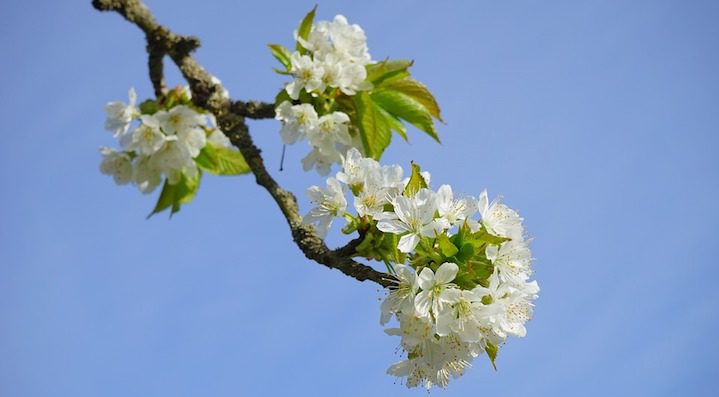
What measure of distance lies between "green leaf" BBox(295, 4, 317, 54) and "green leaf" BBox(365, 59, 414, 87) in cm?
30

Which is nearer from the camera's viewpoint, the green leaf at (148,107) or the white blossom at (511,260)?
the white blossom at (511,260)

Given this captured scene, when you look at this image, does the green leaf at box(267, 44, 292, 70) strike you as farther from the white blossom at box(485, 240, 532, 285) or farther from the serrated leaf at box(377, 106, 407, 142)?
the white blossom at box(485, 240, 532, 285)

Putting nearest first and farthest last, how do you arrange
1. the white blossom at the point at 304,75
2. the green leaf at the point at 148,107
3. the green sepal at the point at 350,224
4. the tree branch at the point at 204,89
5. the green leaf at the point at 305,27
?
the green sepal at the point at 350,224 → the tree branch at the point at 204,89 → the white blossom at the point at 304,75 → the green leaf at the point at 305,27 → the green leaf at the point at 148,107

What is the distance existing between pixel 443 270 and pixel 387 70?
1.10m

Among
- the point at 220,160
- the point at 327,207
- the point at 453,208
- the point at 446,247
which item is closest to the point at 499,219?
the point at 453,208

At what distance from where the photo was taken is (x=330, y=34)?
3010 millimetres

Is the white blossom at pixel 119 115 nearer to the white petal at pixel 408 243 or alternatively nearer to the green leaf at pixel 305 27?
the green leaf at pixel 305 27

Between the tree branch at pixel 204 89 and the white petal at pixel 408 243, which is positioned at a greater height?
the tree branch at pixel 204 89

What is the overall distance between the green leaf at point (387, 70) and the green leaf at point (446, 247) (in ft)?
Answer: 3.11

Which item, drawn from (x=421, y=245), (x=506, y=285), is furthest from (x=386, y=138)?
(x=506, y=285)

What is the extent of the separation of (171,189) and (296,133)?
0.75 m

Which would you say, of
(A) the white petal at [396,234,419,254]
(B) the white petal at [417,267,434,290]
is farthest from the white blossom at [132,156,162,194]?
(B) the white petal at [417,267,434,290]

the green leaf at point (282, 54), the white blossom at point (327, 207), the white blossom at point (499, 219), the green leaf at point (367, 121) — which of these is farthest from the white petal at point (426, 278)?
the green leaf at point (282, 54)

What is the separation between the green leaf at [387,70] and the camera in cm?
300
